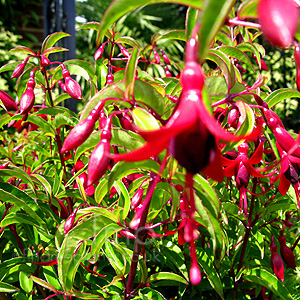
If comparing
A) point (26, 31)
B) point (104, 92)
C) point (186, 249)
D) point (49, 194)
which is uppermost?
point (104, 92)

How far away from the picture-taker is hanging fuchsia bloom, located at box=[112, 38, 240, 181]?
0.21 metres

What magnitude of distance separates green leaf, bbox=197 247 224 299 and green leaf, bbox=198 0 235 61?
0.51 meters

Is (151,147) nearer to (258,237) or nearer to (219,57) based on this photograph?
(219,57)

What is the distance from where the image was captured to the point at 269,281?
0.65 metres

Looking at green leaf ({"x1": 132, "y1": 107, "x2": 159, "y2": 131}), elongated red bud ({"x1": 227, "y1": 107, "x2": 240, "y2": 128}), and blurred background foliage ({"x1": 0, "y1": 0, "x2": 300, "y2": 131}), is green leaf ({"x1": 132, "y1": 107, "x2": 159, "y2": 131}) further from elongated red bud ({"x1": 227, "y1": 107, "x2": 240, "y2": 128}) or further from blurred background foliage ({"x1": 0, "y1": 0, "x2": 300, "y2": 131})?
blurred background foliage ({"x1": 0, "y1": 0, "x2": 300, "y2": 131})

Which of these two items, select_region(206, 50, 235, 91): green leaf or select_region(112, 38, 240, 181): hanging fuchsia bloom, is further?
select_region(206, 50, 235, 91): green leaf

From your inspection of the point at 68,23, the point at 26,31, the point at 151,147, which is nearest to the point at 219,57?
the point at 151,147

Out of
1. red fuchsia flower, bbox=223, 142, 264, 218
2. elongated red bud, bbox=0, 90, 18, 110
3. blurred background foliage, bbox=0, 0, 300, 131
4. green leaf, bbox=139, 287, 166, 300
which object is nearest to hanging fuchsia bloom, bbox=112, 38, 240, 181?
red fuchsia flower, bbox=223, 142, 264, 218

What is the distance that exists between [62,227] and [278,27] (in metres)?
0.59

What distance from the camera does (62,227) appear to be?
0.67 meters

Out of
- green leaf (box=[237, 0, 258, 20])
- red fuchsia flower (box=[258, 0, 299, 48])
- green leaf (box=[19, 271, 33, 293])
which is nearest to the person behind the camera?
red fuchsia flower (box=[258, 0, 299, 48])

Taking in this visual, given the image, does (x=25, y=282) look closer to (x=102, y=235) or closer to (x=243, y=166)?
(x=102, y=235)

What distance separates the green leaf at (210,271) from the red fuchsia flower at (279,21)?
0.52 meters

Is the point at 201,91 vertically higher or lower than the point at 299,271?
higher
